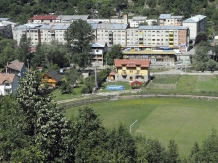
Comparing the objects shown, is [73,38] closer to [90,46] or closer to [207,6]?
[90,46]

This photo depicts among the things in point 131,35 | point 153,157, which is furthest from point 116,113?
point 131,35

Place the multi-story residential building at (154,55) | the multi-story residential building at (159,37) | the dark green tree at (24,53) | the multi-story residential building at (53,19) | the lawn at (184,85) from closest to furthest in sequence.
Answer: the lawn at (184,85) < the dark green tree at (24,53) < the multi-story residential building at (154,55) < the multi-story residential building at (159,37) < the multi-story residential building at (53,19)

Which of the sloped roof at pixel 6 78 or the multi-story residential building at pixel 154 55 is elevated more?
the multi-story residential building at pixel 154 55

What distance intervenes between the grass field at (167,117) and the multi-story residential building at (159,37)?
13302 mm

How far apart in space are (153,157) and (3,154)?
162 inches

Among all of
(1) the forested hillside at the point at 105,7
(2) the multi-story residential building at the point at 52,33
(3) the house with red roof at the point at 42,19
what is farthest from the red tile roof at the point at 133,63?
(1) the forested hillside at the point at 105,7

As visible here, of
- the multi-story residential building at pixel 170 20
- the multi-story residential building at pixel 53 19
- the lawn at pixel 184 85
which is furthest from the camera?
the multi-story residential building at pixel 53 19

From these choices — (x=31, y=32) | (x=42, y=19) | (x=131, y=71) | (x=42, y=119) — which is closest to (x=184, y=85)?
(x=131, y=71)

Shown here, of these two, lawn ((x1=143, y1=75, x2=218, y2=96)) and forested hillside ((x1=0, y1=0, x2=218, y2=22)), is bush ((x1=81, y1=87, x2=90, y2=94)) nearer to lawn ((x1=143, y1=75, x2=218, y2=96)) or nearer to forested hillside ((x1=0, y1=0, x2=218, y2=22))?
lawn ((x1=143, y1=75, x2=218, y2=96))

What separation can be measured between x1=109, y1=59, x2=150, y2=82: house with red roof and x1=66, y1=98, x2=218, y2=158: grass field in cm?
422

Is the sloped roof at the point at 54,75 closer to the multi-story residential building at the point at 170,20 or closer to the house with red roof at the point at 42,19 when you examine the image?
the multi-story residential building at the point at 170,20

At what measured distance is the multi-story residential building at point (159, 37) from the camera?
3506 cm

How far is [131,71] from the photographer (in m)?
27.3

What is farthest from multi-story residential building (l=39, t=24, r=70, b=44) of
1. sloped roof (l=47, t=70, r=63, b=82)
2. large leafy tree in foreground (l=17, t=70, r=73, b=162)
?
large leafy tree in foreground (l=17, t=70, r=73, b=162)
